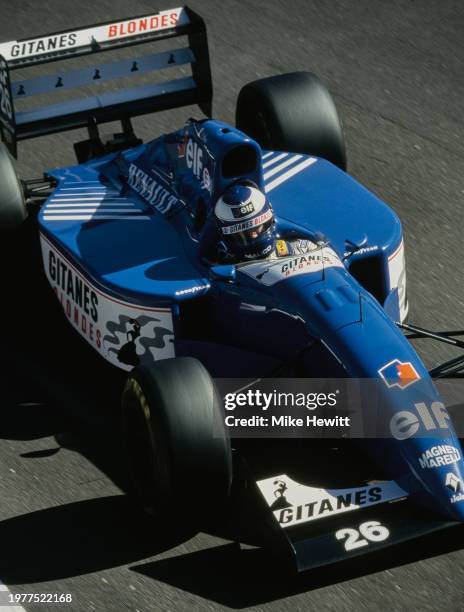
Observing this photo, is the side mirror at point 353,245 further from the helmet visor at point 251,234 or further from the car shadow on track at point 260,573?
the car shadow on track at point 260,573

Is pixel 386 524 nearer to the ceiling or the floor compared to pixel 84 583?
nearer to the ceiling

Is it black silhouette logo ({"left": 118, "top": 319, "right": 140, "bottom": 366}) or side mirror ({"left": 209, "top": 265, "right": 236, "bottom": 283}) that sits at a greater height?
side mirror ({"left": 209, "top": 265, "right": 236, "bottom": 283})

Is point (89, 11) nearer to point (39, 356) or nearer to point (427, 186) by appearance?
point (427, 186)

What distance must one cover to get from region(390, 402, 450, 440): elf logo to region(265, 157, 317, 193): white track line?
96.6 inches

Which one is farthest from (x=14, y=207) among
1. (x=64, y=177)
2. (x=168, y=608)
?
(x=168, y=608)

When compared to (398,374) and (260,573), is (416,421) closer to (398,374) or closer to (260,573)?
(398,374)

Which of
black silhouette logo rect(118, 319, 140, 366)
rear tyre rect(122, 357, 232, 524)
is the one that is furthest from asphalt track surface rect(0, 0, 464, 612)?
black silhouette logo rect(118, 319, 140, 366)

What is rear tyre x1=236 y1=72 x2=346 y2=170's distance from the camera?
9.20 m

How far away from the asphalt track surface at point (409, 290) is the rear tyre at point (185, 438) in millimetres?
362

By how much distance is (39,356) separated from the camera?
851 centimetres

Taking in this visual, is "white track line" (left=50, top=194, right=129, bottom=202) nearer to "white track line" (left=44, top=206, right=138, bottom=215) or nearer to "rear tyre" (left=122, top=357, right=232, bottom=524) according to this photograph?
"white track line" (left=44, top=206, right=138, bottom=215)

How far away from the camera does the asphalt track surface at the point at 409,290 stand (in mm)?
6398

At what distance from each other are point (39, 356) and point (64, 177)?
134 centimetres

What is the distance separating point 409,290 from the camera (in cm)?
905
